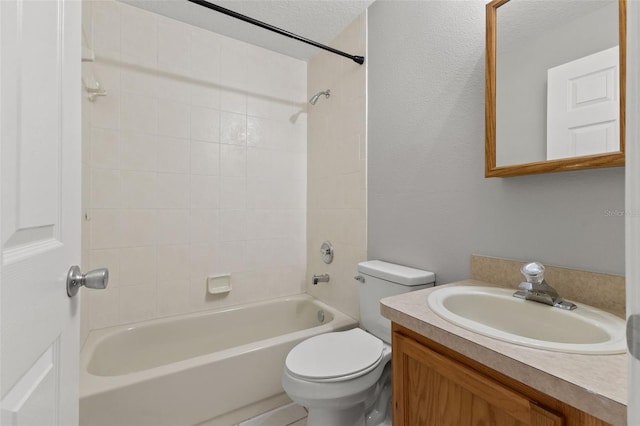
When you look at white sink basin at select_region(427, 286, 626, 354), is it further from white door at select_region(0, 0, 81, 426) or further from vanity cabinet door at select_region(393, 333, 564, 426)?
white door at select_region(0, 0, 81, 426)

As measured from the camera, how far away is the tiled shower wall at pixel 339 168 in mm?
1747

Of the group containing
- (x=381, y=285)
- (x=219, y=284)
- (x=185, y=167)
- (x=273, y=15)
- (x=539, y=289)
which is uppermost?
(x=273, y=15)

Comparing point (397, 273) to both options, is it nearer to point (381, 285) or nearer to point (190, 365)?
point (381, 285)

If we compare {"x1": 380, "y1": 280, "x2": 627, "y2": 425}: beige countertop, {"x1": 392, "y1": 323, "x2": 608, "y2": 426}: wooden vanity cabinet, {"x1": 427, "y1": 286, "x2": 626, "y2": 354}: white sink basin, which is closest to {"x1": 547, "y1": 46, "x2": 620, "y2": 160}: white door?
{"x1": 427, "y1": 286, "x2": 626, "y2": 354}: white sink basin

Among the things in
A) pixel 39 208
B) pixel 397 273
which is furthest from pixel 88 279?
pixel 397 273

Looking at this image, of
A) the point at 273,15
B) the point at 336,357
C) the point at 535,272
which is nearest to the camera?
the point at 535,272

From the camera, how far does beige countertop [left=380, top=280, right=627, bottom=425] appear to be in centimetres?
44

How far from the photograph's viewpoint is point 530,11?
3.16ft

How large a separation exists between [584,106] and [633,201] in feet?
2.73

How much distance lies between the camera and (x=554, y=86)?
35.8 inches

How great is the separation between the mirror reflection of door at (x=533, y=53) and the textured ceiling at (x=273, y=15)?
0.94m

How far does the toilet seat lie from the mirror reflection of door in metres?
0.94

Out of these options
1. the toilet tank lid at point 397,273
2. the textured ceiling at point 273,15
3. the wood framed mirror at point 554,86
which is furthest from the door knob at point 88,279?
the textured ceiling at point 273,15

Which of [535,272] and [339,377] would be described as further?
[339,377]
